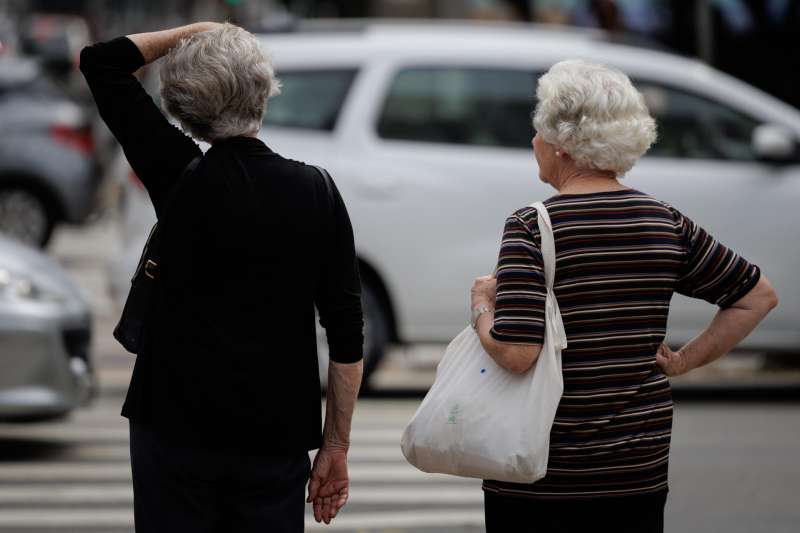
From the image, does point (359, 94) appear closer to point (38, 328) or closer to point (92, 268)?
point (38, 328)

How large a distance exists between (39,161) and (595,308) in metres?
13.1

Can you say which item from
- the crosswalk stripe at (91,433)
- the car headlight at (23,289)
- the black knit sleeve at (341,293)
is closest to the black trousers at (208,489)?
the black knit sleeve at (341,293)

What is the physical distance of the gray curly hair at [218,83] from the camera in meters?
3.37

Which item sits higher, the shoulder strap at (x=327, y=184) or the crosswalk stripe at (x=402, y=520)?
the shoulder strap at (x=327, y=184)

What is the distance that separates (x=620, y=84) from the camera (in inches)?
141

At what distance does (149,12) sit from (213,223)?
90816 mm

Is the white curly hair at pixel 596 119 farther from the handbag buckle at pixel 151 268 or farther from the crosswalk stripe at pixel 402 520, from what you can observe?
the crosswalk stripe at pixel 402 520

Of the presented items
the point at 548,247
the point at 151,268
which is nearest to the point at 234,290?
the point at 151,268

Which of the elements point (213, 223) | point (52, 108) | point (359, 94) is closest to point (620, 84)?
point (213, 223)

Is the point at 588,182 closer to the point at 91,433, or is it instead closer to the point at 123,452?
the point at 123,452

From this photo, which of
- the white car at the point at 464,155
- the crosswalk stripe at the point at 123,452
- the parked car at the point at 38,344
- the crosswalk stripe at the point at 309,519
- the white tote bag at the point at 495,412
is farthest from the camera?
the white car at the point at 464,155

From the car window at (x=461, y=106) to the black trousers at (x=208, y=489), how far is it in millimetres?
6418

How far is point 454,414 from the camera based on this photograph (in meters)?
3.52

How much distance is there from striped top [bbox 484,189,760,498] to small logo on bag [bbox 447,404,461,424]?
0.17 metres
